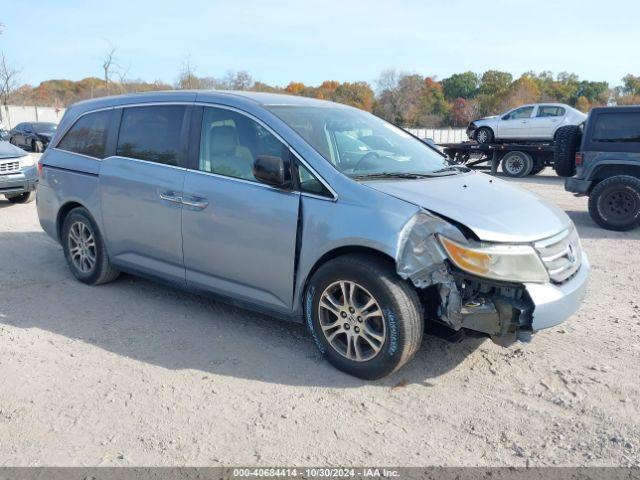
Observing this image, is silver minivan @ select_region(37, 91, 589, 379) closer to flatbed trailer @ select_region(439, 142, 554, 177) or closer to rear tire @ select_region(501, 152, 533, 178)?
flatbed trailer @ select_region(439, 142, 554, 177)

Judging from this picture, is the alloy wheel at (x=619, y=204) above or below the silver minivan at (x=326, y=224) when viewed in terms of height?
below

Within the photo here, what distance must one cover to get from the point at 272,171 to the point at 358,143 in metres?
0.90

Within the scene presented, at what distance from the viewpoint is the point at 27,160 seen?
10.4m

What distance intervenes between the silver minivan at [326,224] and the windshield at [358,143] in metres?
0.02

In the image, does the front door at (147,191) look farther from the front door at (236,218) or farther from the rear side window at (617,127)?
the rear side window at (617,127)

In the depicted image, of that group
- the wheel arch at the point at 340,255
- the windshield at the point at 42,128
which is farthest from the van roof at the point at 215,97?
the windshield at the point at 42,128

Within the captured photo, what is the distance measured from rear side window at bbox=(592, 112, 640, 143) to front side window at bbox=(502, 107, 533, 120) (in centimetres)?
1122

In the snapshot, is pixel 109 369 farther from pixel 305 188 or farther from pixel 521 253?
pixel 521 253

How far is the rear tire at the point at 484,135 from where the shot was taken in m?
20.5

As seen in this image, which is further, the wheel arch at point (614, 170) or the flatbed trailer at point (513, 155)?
the flatbed trailer at point (513, 155)

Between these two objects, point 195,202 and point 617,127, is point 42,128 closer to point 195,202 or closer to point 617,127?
point 617,127

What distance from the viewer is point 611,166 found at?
883cm

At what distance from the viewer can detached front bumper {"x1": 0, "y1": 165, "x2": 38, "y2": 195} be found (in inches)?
387

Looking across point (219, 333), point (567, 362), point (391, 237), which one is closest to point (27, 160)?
point (219, 333)
